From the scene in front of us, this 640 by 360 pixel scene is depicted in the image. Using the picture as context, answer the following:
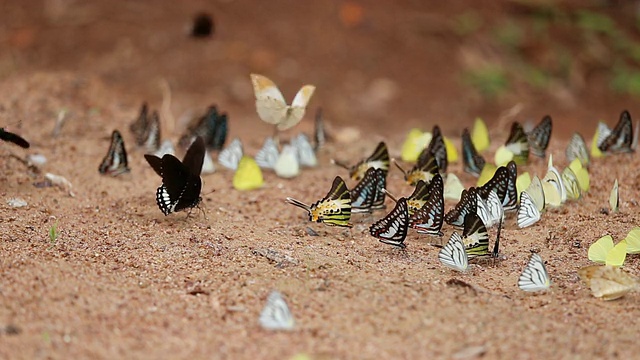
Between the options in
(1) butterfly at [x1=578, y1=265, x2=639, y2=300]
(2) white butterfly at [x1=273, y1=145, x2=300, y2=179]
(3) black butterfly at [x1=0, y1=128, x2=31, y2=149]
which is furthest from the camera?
(2) white butterfly at [x1=273, y1=145, x2=300, y2=179]

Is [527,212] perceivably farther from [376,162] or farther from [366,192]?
[376,162]

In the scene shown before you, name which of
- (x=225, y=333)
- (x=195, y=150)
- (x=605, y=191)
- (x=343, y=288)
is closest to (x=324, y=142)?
(x=195, y=150)

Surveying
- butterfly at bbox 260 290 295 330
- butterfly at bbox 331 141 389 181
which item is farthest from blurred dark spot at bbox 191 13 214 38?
butterfly at bbox 260 290 295 330

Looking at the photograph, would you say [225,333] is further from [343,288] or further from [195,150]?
[195,150]

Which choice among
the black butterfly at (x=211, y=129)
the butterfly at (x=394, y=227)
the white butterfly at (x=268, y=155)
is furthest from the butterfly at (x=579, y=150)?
the black butterfly at (x=211, y=129)

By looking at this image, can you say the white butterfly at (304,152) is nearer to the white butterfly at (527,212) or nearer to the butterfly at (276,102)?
the butterfly at (276,102)

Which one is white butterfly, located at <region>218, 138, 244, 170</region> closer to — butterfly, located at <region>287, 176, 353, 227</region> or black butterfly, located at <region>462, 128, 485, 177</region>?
butterfly, located at <region>287, 176, 353, 227</region>
